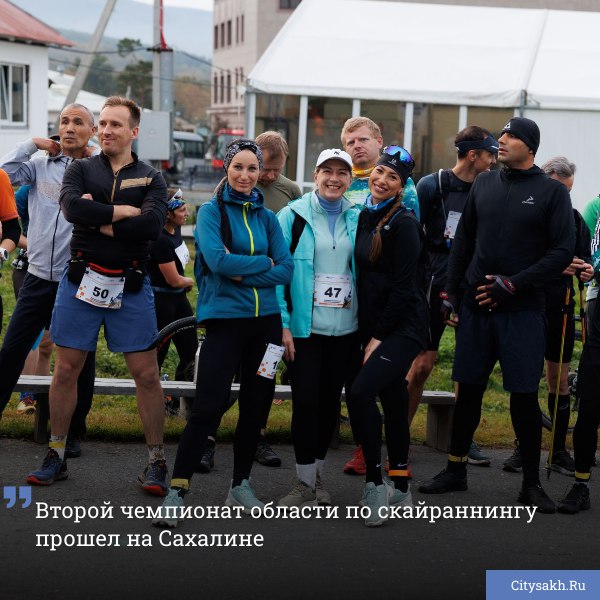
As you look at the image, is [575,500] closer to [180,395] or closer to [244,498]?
[244,498]

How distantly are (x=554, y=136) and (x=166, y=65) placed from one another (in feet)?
27.0

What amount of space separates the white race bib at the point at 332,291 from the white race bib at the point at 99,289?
1.06 m

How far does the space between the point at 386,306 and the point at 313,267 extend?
1.44 ft

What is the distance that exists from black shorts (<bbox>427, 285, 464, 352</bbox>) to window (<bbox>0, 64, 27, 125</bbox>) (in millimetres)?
31083

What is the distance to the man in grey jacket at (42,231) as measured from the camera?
648cm

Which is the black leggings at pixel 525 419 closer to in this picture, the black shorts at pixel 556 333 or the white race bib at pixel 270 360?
the black shorts at pixel 556 333

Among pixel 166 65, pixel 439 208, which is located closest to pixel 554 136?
pixel 166 65

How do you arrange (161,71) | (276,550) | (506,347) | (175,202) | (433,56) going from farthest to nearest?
1. (161,71)
2. (433,56)
3. (175,202)
4. (506,347)
5. (276,550)

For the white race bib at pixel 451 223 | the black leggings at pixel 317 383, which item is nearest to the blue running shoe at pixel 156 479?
the black leggings at pixel 317 383

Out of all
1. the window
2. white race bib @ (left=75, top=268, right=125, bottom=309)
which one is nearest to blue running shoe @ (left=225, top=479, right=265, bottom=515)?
white race bib @ (left=75, top=268, right=125, bottom=309)

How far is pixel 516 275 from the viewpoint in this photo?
5988mm

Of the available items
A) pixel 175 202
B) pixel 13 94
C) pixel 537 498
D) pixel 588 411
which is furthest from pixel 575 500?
pixel 13 94

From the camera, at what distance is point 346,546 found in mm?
5270

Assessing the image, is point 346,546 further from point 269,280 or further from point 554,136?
point 554,136
